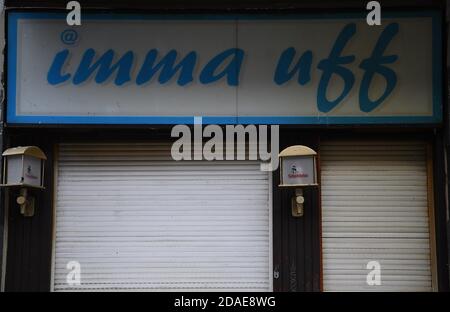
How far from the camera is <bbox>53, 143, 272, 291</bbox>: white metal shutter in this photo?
970 centimetres

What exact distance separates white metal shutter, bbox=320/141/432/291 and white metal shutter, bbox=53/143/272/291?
0.79 meters

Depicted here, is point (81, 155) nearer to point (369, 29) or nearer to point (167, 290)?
point (167, 290)

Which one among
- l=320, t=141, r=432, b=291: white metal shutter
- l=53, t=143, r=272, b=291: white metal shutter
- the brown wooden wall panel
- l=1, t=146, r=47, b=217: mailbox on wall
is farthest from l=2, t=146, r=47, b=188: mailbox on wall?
l=320, t=141, r=432, b=291: white metal shutter

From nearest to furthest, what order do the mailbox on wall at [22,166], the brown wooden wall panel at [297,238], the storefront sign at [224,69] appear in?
1. the mailbox on wall at [22,166]
2. the brown wooden wall panel at [297,238]
3. the storefront sign at [224,69]

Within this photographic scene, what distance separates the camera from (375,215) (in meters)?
9.77

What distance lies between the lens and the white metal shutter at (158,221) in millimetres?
9695

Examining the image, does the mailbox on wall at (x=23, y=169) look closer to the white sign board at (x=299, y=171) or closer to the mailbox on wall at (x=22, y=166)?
the mailbox on wall at (x=22, y=166)

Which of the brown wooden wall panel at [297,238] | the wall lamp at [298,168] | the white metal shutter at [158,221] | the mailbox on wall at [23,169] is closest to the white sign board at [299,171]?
the wall lamp at [298,168]

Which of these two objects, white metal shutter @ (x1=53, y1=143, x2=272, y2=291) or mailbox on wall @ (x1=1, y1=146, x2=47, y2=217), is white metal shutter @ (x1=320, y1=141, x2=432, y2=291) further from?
mailbox on wall @ (x1=1, y1=146, x2=47, y2=217)

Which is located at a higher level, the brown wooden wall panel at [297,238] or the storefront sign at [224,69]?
the storefront sign at [224,69]

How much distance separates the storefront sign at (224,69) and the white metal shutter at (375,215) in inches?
19.4

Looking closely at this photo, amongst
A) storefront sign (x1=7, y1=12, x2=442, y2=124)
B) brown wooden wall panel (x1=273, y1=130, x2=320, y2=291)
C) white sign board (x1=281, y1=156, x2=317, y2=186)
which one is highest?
storefront sign (x1=7, y1=12, x2=442, y2=124)

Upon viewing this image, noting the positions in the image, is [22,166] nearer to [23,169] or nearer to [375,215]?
[23,169]
